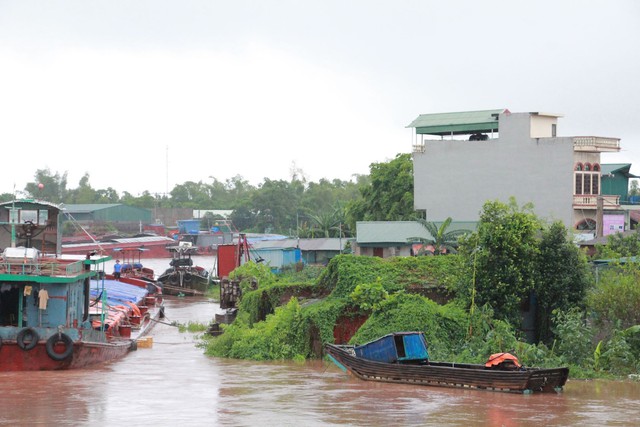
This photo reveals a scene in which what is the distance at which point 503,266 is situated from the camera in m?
28.5

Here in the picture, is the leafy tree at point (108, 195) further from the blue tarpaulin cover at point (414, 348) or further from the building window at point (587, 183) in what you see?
the blue tarpaulin cover at point (414, 348)

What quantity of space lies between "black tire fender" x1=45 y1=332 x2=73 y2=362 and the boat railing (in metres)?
1.68

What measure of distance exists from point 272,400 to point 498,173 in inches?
1171

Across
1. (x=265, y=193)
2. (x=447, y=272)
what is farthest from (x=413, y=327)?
(x=265, y=193)

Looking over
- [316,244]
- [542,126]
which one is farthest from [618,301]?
[316,244]

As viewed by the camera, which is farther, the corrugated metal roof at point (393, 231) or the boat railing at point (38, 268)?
the corrugated metal roof at point (393, 231)

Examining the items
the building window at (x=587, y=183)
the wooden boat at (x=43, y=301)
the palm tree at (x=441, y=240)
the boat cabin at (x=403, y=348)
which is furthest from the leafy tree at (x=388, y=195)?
the boat cabin at (x=403, y=348)

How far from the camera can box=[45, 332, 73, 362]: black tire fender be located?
26.1m

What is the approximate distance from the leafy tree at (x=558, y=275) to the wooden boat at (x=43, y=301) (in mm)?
12042

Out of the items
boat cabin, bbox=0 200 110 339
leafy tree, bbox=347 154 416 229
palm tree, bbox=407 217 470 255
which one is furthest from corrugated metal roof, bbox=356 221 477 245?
boat cabin, bbox=0 200 110 339

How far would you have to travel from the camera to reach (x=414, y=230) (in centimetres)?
4688

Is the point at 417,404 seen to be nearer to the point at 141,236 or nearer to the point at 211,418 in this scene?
the point at 211,418

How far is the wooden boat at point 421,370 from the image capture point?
2295 centimetres

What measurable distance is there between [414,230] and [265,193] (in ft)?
229
